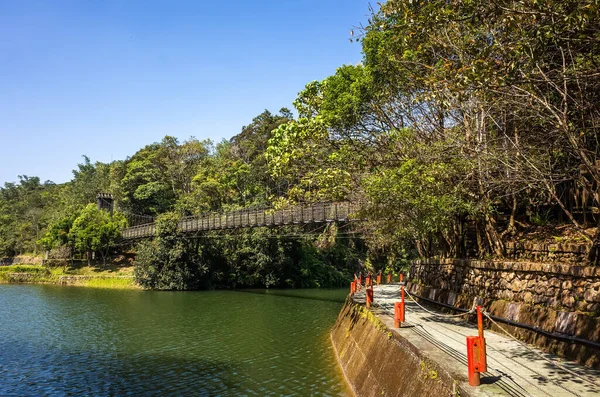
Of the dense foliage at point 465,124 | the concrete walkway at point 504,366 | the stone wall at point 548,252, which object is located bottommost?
the concrete walkway at point 504,366

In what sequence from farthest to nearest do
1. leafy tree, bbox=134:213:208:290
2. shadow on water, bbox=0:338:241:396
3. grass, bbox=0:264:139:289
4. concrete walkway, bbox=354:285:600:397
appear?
grass, bbox=0:264:139:289, leafy tree, bbox=134:213:208:290, shadow on water, bbox=0:338:241:396, concrete walkway, bbox=354:285:600:397

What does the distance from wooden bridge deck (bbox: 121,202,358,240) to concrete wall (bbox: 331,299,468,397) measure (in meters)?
10.0

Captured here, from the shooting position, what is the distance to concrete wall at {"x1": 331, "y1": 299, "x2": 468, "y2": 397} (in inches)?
273

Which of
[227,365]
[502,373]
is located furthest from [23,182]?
[502,373]

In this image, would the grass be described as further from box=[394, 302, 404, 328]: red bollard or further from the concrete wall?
box=[394, 302, 404, 328]: red bollard

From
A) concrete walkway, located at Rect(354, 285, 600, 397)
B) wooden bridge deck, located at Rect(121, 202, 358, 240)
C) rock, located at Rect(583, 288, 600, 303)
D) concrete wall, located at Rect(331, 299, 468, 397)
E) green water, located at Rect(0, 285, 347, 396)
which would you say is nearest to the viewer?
concrete walkway, located at Rect(354, 285, 600, 397)

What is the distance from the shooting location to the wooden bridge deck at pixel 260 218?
2662 cm

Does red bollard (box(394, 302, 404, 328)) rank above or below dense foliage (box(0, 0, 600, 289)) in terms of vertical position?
below

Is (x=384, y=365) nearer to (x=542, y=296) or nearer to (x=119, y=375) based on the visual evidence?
(x=542, y=296)

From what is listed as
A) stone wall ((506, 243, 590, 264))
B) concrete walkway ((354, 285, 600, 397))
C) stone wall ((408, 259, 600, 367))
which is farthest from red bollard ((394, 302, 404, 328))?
stone wall ((506, 243, 590, 264))

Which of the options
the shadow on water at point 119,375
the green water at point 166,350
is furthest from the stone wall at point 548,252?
the shadow on water at point 119,375

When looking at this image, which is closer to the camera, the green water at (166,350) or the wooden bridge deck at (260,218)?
the green water at (166,350)

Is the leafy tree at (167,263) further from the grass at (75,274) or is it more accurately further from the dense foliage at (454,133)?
the grass at (75,274)

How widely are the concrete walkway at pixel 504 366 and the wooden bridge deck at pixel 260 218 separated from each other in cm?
1224
